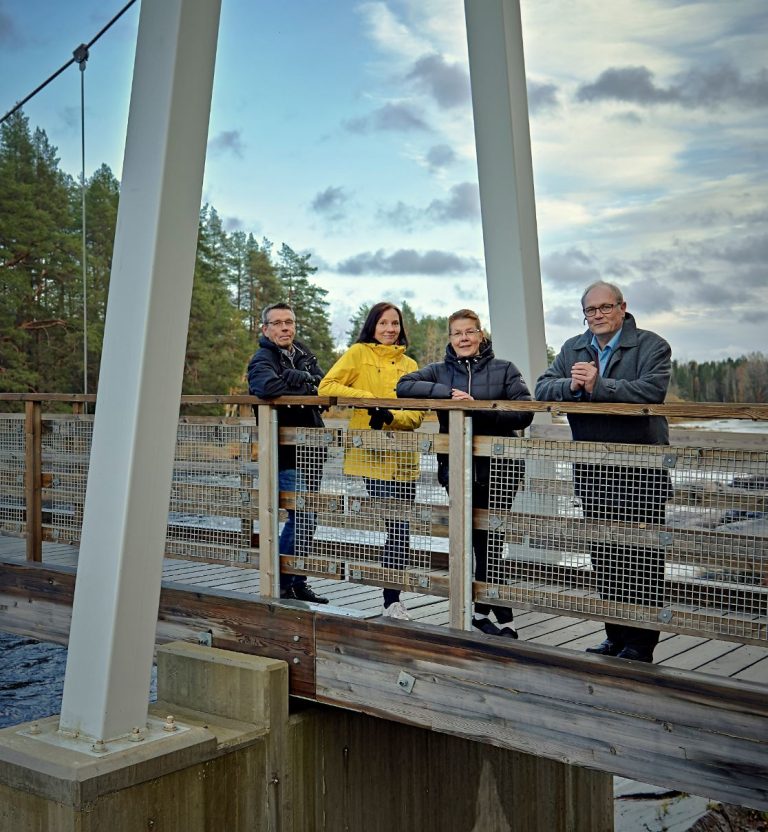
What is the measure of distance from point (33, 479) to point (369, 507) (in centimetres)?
233

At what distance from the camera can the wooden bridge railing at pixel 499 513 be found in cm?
382

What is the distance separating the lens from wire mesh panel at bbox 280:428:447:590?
475cm

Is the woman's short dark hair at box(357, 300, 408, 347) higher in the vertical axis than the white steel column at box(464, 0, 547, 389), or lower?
lower

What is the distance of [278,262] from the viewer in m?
44.2

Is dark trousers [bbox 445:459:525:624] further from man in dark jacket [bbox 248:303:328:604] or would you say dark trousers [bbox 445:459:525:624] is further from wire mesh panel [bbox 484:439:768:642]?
man in dark jacket [bbox 248:303:328:604]

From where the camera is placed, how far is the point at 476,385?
15.9ft

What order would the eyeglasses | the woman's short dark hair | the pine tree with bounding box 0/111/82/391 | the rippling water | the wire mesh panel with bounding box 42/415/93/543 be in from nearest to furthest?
the eyeglasses → the woman's short dark hair → the wire mesh panel with bounding box 42/415/93/543 → the rippling water → the pine tree with bounding box 0/111/82/391

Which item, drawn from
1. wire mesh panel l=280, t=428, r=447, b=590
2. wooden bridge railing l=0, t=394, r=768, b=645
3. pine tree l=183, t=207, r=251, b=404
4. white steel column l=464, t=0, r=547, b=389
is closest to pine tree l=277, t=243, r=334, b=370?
pine tree l=183, t=207, r=251, b=404

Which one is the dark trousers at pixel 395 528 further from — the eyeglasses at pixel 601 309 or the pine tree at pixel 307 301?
the pine tree at pixel 307 301

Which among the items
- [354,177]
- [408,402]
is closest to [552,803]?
[408,402]

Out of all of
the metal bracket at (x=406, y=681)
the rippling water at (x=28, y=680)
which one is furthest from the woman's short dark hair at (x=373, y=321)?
the rippling water at (x=28, y=680)

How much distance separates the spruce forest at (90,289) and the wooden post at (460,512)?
27.4m

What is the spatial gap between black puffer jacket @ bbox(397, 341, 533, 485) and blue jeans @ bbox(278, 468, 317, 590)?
70cm

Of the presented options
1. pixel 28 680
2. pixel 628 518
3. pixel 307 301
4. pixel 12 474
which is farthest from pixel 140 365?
pixel 307 301
